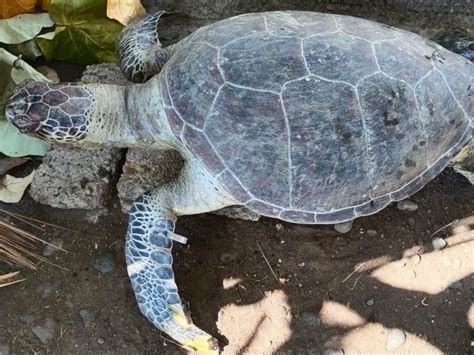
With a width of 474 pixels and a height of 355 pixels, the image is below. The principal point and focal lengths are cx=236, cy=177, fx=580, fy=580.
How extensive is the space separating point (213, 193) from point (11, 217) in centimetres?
73

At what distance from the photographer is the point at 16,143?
194 cm

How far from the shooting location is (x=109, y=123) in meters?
1.75

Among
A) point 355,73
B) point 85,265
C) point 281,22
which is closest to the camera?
point 355,73

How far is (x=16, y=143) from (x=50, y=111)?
1.29ft

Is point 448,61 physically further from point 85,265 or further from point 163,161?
point 85,265

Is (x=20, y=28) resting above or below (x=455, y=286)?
above

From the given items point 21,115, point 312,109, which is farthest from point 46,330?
point 312,109

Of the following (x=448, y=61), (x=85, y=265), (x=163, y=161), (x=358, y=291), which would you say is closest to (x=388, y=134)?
(x=448, y=61)

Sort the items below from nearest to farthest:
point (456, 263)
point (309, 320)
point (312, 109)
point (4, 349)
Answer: point (312, 109)
point (4, 349)
point (309, 320)
point (456, 263)

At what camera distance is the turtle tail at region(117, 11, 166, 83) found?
191 centimetres

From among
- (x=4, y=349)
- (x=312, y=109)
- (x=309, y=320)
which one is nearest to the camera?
(x=312, y=109)

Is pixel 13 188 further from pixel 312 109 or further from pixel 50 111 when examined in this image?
pixel 312 109

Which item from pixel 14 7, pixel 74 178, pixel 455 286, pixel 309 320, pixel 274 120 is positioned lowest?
pixel 309 320

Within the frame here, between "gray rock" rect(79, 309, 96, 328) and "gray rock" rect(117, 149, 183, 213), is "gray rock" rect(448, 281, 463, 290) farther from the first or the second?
"gray rock" rect(79, 309, 96, 328)
